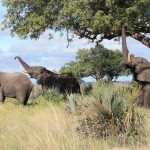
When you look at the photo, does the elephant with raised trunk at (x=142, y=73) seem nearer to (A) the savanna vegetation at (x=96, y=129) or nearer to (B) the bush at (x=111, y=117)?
(A) the savanna vegetation at (x=96, y=129)

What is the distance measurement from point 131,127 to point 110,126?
0.47 m

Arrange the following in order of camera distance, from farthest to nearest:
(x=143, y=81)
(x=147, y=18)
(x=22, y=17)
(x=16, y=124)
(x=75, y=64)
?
(x=75, y=64), (x=22, y=17), (x=147, y=18), (x=143, y=81), (x=16, y=124)

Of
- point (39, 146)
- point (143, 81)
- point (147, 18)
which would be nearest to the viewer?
point (39, 146)

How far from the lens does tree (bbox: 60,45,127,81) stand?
193 ft

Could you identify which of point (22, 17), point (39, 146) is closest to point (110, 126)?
point (39, 146)

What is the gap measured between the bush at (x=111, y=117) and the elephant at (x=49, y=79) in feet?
49.6

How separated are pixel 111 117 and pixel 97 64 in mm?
49356

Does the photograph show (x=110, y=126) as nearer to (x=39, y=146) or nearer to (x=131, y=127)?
(x=131, y=127)

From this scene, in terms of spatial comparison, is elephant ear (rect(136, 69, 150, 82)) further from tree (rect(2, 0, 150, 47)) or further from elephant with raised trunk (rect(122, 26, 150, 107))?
tree (rect(2, 0, 150, 47))

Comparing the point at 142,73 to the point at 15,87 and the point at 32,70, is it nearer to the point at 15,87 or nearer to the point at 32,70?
the point at 15,87

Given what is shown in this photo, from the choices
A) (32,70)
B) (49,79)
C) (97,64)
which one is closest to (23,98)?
(49,79)

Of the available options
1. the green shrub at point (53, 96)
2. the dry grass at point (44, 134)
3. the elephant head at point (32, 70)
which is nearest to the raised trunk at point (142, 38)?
the elephant head at point (32, 70)

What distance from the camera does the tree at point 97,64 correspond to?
193ft

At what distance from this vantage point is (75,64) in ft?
202
